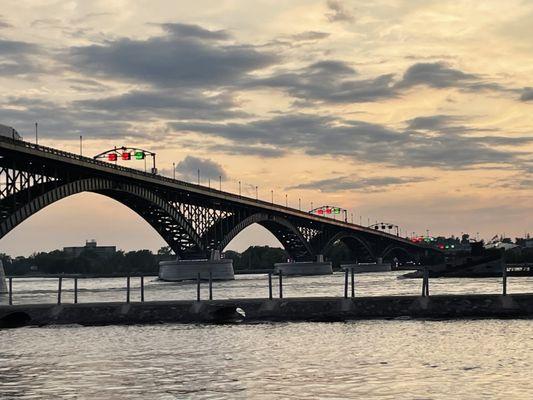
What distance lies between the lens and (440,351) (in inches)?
1260

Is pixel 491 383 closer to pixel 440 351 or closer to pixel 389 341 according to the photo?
pixel 440 351

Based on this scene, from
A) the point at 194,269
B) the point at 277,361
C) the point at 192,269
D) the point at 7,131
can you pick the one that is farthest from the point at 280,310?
the point at 192,269

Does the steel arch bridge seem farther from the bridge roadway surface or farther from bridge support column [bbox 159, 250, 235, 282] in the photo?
the bridge roadway surface

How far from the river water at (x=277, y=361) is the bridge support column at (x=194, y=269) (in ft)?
381

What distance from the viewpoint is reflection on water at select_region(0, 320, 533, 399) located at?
23.8m

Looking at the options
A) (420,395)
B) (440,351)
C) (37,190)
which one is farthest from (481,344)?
(37,190)

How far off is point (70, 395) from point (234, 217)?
15562 cm

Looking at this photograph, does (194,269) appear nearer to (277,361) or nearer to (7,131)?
(7,131)

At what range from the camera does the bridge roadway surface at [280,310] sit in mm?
46250

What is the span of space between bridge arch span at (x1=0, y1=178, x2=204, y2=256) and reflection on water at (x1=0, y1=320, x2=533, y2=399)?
5230 cm

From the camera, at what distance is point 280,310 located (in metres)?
47.5

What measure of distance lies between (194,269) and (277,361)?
132169 mm

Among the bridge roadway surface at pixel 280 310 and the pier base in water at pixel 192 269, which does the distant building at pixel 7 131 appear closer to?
the bridge roadway surface at pixel 280 310

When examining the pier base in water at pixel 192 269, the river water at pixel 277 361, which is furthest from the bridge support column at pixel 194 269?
the river water at pixel 277 361
